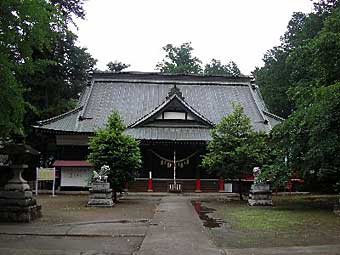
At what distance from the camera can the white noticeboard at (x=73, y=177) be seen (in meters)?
29.9

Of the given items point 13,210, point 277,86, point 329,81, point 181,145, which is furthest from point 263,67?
point 13,210

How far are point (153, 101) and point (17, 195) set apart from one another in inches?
916

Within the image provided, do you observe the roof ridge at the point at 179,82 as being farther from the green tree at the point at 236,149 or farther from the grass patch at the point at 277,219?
the grass patch at the point at 277,219

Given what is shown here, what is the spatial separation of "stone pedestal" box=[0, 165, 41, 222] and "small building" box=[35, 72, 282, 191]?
16.0 metres

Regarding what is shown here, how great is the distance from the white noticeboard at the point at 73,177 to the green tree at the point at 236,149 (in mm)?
11507

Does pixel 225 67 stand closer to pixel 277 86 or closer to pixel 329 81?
pixel 277 86

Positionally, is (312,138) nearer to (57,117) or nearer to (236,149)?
(236,149)

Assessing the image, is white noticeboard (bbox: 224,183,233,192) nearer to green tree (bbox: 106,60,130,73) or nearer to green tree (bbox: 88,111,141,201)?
green tree (bbox: 88,111,141,201)

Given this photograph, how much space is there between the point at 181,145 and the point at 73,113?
843 cm

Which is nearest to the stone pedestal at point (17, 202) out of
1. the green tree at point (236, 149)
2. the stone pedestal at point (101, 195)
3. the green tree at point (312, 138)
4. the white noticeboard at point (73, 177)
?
the stone pedestal at point (101, 195)

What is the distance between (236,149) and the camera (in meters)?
20.4

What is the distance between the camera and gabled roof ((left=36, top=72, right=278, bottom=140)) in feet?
100

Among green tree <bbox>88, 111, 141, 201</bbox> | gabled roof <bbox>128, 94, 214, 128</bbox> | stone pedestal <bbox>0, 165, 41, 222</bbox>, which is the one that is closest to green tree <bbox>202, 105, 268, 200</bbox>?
green tree <bbox>88, 111, 141, 201</bbox>

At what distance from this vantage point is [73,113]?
104 feet
